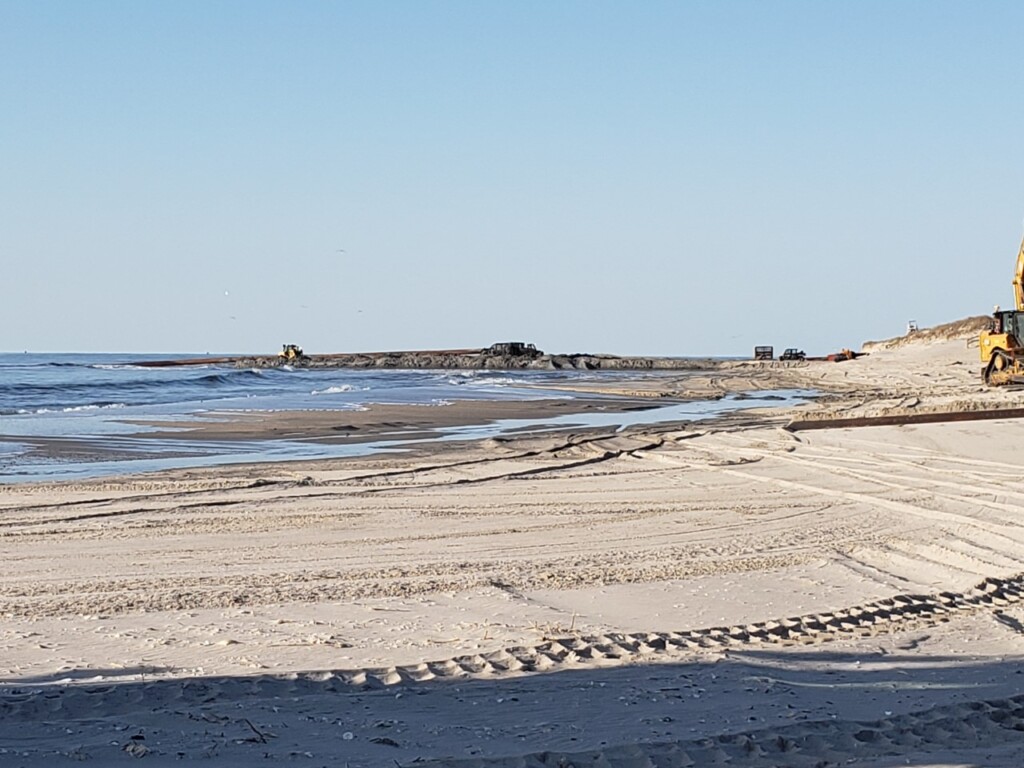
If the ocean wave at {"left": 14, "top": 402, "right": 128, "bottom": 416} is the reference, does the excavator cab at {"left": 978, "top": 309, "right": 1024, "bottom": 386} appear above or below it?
above

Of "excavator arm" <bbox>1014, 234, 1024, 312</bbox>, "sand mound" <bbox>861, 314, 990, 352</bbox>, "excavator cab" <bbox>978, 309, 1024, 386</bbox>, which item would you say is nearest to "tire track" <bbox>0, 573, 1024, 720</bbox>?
"excavator cab" <bbox>978, 309, 1024, 386</bbox>

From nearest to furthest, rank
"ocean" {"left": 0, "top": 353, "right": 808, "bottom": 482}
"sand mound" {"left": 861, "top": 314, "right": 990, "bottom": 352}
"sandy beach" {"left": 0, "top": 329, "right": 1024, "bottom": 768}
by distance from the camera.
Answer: "sandy beach" {"left": 0, "top": 329, "right": 1024, "bottom": 768} → "ocean" {"left": 0, "top": 353, "right": 808, "bottom": 482} → "sand mound" {"left": 861, "top": 314, "right": 990, "bottom": 352}

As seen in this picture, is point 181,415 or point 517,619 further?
point 181,415

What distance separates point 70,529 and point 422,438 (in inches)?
444

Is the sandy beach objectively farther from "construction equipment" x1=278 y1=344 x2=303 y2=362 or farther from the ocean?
"construction equipment" x1=278 y1=344 x2=303 y2=362

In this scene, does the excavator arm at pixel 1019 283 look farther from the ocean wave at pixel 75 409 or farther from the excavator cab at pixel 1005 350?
the ocean wave at pixel 75 409

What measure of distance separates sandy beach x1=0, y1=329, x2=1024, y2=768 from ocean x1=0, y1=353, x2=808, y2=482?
316 centimetres

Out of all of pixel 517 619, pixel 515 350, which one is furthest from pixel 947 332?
pixel 517 619

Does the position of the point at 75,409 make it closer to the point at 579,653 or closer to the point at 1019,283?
the point at 1019,283

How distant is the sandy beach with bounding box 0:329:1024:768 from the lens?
15.4 ft

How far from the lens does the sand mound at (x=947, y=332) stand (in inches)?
2511

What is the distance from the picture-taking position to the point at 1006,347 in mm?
29922

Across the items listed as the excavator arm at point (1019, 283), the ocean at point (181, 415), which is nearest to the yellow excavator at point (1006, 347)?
the excavator arm at point (1019, 283)

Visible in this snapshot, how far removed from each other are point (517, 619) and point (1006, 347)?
86.1 ft
